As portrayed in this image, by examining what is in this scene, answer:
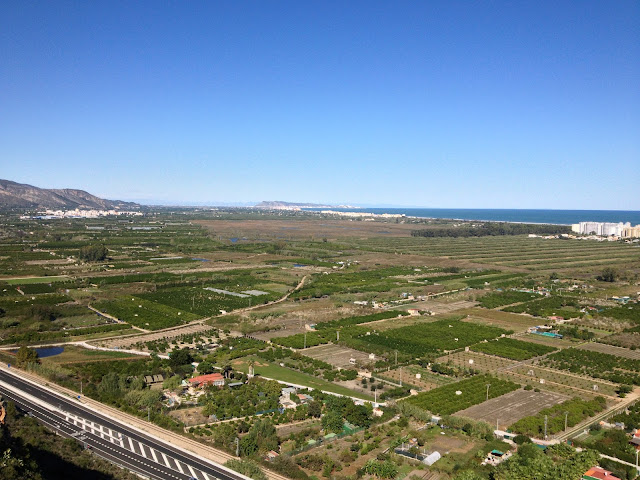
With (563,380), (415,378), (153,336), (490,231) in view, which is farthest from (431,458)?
(490,231)

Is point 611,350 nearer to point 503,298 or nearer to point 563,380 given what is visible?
point 563,380

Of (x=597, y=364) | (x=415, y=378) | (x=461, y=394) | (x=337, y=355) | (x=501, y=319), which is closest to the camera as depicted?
(x=461, y=394)

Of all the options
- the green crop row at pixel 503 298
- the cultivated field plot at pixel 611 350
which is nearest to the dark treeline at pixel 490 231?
the green crop row at pixel 503 298

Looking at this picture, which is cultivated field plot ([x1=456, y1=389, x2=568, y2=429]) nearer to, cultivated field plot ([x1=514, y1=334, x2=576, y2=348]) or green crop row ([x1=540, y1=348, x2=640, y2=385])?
green crop row ([x1=540, y1=348, x2=640, y2=385])

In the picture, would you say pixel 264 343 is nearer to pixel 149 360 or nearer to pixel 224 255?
pixel 149 360

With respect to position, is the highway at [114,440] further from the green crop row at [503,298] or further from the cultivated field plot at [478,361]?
the green crop row at [503,298]

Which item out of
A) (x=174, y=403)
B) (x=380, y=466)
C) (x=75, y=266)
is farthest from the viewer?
(x=75, y=266)

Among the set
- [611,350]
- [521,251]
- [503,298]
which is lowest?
[611,350]

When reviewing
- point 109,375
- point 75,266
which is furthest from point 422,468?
point 75,266
